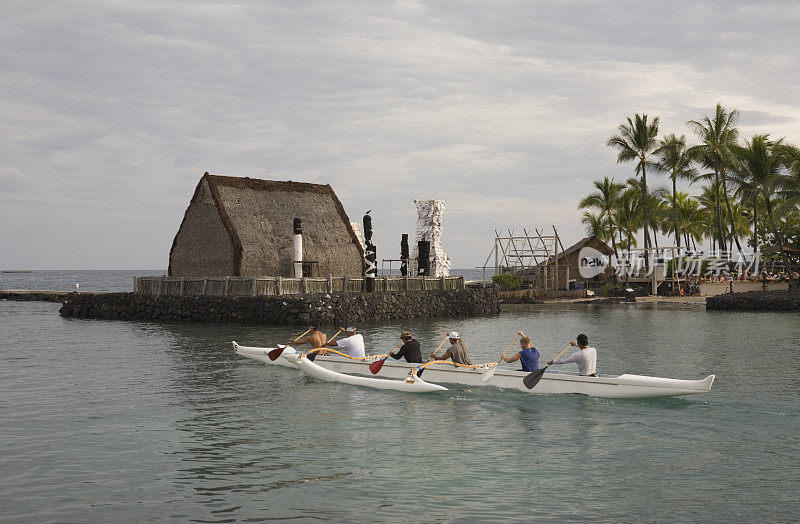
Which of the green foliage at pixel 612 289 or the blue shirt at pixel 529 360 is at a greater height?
the green foliage at pixel 612 289

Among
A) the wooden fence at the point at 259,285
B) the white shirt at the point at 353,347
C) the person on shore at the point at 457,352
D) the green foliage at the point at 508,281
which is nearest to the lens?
the person on shore at the point at 457,352

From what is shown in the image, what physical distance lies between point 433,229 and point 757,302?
2588cm

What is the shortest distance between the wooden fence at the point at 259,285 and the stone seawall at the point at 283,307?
0.60 meters

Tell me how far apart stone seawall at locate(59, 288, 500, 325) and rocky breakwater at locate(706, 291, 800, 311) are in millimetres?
15840

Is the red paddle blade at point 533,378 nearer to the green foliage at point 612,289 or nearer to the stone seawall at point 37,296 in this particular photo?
the green foliage at point 612,289

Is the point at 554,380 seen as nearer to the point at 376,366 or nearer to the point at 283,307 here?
the point at 376,366

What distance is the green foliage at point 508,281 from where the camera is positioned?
63031 millimetres

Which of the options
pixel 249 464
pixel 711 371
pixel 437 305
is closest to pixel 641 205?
pixel 437 305

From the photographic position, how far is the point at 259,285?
38188 mm

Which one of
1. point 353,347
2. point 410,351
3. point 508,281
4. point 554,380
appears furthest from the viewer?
point 508,281

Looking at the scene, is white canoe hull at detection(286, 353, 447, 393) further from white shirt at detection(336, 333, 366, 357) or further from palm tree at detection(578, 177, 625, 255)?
palm tree at detection(578, 177, 625, 255)

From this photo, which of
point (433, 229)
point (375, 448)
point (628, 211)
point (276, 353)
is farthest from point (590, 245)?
point (375, 448)

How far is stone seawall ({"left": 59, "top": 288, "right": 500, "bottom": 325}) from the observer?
37.3m

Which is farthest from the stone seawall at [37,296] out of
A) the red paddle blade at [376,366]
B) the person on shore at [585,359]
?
the person on shore at [585,359]
